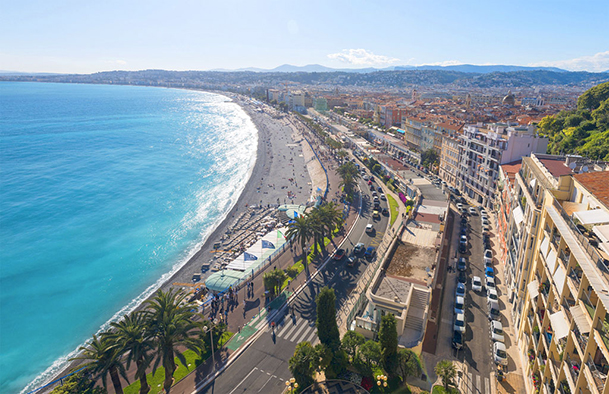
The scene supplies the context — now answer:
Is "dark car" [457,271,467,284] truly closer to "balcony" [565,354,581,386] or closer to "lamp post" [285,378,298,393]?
"balcony" [565,354,581,386]

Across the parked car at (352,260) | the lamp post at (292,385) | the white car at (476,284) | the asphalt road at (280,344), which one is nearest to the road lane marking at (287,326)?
the asphalt road at (280,344)

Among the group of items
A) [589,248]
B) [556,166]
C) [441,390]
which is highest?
[589,248]

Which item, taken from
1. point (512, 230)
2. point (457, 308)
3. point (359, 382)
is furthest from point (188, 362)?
point (512, 230)

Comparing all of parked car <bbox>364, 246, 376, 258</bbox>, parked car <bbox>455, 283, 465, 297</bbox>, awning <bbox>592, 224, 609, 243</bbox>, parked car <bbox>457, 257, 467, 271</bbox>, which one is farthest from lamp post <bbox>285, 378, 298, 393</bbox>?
parked car <bbox>457, 257, 467, 271</bbox>

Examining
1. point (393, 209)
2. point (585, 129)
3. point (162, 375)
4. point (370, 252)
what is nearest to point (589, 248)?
point (162, 375)

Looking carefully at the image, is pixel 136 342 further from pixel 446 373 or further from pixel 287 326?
pixel 446 373
